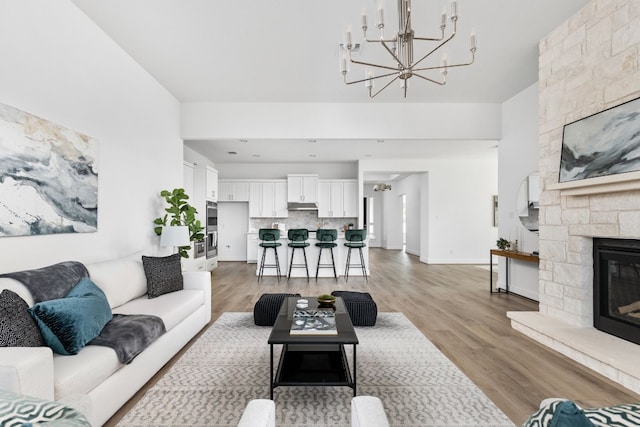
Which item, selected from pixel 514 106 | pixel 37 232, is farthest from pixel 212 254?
pixel 514 106

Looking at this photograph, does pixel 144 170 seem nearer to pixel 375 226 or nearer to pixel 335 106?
pixel 335 106

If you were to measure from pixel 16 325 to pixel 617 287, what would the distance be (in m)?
4.35

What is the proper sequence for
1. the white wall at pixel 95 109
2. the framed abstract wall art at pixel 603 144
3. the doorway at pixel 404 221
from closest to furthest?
the white wall at pixel 95 109
the framed abstract wall art at pixel 603 144
the doorway at pixel 404 221

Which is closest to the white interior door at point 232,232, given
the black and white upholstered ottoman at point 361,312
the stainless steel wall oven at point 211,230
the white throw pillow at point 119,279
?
the stainless steel wall oven at point 211,230

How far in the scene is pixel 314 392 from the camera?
2.36 meters

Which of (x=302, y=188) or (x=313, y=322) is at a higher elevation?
(x=302, y=188)

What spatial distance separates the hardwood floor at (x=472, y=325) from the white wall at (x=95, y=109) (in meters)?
1.37

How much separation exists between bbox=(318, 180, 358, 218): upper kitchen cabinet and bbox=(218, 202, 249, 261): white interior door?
2219 mm

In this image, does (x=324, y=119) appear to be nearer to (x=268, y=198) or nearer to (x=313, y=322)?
(x=313, y=322)

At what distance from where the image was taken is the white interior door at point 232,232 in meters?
9.71

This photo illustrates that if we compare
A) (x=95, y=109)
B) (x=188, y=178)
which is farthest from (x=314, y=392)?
(x=188, y=178)

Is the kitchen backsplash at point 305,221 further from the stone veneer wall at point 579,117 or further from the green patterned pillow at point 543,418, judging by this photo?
the green patterned pillow at point 543,418

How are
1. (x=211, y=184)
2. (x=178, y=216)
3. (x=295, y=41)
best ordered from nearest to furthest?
(x=295, y=41) → (x=178, y=216) → (x=211, y=184)

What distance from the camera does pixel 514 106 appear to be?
5305mm
